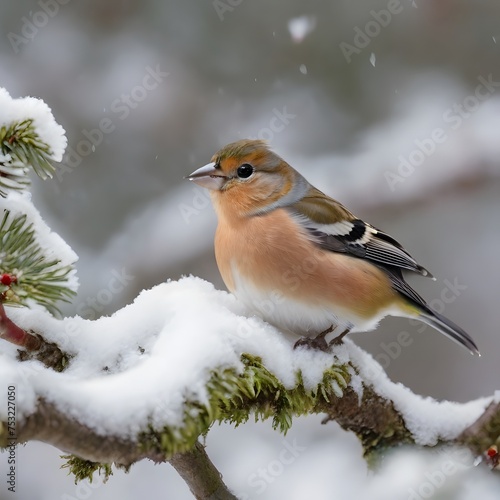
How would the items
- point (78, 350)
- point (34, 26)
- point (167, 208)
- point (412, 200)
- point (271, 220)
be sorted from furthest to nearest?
point (34, 26), point (167, 208), point (412, 200), point (271, 220), point (78, 350)

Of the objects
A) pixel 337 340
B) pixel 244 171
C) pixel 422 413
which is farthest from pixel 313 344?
pixel 244 171


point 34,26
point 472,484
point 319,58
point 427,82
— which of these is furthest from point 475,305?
point 34,26

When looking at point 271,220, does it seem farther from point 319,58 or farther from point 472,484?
point 319,58

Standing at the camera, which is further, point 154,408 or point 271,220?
point 271,220

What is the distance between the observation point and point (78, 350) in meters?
1.34

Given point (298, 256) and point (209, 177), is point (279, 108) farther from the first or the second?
point (298, 256)

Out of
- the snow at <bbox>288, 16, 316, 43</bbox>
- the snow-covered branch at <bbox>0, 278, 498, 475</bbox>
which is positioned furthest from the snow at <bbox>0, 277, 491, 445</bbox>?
the snow at <bbox>288, 16, 316, 43</bbox>

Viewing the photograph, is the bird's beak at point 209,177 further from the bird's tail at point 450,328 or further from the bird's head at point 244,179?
the bird's tail at point 450,328

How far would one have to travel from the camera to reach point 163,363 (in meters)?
1.17

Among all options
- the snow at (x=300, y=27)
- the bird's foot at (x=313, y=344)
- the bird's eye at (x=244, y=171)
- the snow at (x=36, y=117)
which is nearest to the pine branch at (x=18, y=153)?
the snow at (x=36, y=117)

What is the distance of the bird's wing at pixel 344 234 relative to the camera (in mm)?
2234

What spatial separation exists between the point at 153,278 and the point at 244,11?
82.9 inches

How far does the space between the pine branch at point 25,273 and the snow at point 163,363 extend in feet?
0.40

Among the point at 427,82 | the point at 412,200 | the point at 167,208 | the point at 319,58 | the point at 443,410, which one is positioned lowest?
the point at 443,410
